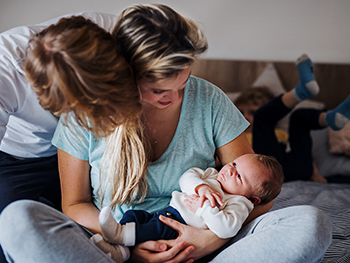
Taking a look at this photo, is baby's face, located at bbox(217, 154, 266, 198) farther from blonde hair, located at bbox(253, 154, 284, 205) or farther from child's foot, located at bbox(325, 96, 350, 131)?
child's foot, located at bbox(325, 96, 350, 131)

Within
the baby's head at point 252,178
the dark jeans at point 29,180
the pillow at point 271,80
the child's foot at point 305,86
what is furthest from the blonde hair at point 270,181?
the pillow at point 271,80

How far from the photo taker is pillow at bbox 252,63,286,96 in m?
2.52

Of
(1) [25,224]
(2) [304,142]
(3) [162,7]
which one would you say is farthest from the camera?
(2) [304,142]

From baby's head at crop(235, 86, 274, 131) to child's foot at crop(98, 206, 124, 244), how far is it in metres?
1.67

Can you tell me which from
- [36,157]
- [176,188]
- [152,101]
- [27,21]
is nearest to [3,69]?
[36,157]

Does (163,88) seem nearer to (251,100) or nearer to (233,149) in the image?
(233,149)

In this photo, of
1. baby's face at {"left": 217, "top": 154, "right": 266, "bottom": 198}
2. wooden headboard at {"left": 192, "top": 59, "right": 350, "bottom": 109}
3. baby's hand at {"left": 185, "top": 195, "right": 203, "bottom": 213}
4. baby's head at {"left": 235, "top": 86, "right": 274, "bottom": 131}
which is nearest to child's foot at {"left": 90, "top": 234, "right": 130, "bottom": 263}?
baby's hand at {"left": 185, "top": 195, "right": 203, "bottom": 213}

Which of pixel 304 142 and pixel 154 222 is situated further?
pixel 304 142

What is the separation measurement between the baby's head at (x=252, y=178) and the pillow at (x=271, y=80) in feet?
5.24

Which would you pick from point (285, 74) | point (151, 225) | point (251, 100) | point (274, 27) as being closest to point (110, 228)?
point (151, 225)

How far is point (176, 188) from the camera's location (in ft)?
3.49

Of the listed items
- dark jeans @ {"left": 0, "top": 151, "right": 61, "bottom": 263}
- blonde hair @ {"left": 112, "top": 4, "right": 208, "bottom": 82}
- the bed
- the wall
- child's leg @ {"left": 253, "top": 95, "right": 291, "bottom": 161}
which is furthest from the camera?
the wall

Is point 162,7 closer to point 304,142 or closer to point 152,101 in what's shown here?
point 152,101

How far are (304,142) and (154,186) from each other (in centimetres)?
133
